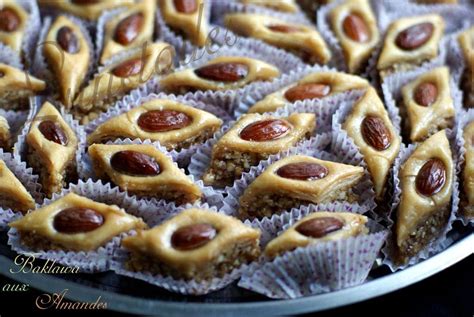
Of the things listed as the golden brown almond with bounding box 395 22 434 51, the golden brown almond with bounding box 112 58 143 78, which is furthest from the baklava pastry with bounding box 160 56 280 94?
the golden brown almond with bounding box 395 22 434 51

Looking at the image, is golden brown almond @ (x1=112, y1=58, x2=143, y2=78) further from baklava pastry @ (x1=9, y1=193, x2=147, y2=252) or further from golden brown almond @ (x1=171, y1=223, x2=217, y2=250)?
golden brown almond @ (x1=171, y1=223, x2=217, y2=250)

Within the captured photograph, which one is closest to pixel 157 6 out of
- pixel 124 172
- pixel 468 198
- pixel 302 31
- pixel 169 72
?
pixel 169 72

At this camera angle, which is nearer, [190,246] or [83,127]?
[190,246]

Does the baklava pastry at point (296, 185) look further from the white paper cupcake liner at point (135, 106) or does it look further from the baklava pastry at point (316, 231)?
the white paper cupcake liner at point (135, 106)

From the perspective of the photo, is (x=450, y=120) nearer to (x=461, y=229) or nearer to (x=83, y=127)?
(x=461, y=229)

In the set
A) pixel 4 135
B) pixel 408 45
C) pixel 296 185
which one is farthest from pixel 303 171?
pixel 4 135

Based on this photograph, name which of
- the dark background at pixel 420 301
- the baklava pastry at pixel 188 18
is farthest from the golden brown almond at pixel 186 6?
A: the dark background at pixel 420 301
